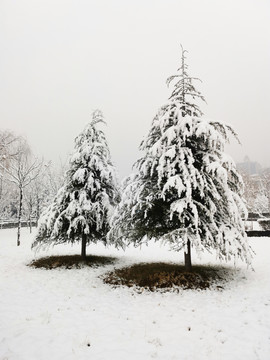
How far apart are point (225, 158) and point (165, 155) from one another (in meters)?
2.17

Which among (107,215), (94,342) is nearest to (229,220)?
(107,215)

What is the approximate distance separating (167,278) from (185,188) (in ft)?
10.9

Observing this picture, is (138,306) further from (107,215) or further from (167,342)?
(107,215)

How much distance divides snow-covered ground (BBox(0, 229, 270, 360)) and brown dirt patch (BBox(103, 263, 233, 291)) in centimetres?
50

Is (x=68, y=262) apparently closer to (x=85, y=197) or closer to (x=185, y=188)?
(x=85, y=197)

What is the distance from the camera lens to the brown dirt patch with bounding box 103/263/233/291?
909cm

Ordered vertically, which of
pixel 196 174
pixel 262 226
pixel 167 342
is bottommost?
pixel 167 342

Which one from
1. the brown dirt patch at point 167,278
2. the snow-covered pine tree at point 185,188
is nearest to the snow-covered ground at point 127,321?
the brown dirt patch at point 167,278

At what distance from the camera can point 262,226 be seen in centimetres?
2461

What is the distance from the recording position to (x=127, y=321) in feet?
21.2

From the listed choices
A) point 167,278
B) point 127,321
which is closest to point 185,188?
point 167,278

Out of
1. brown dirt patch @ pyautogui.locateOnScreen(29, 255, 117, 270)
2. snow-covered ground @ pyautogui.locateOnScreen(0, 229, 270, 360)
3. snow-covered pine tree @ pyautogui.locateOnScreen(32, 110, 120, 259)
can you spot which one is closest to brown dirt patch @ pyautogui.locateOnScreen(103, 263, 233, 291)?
snow-covered ground @ pyautogui.locateOnScreen(0, 229, 270, 360)

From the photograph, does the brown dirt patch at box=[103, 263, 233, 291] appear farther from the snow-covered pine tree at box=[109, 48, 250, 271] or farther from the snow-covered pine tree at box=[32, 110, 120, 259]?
the snow-covered pine tree at box=[32, 110, 120, 259]

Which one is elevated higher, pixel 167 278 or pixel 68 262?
pixel 68 262
